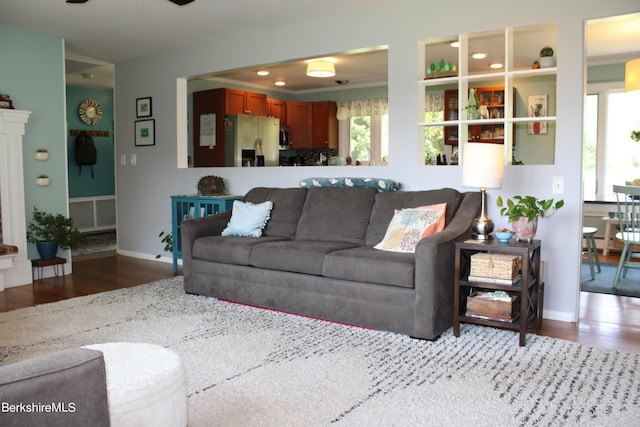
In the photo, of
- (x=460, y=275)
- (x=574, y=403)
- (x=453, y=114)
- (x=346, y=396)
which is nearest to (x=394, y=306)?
(x=460, y=275)

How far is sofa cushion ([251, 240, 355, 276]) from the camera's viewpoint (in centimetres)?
374

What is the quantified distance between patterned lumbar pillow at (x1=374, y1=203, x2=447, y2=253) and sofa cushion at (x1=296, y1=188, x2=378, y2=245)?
15.4 inches

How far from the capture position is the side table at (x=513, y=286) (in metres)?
3.16

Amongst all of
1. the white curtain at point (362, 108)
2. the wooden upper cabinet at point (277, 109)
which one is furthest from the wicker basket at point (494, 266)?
the wooden upper cabinet at point (277, 109)

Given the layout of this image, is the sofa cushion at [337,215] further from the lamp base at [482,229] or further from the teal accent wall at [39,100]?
the teal accent wall at [39,100]

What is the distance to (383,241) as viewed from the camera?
3.82 meters

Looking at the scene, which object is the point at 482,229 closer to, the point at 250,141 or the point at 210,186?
the point at 210,186

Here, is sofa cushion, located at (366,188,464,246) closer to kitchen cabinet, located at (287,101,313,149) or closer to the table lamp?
the table lamp

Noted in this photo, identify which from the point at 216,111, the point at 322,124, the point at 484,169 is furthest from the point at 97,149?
the point at 484,169

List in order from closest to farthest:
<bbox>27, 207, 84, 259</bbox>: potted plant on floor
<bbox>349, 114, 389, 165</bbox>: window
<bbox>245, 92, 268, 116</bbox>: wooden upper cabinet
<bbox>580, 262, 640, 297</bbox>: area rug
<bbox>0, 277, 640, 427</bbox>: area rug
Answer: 1. <bbox>0, 277, 640, 427</bbox>: area rug
2. <bbox>580, 262, 640, 297</bbox>: area rug
3. <bbox>27, 207, 84, 259</bbox>: potted plant on floor
4. <bbox>245, 92, 268, 116</bbox>: wooden upper cabinet
5. <bbox>349, 114, 389, 165</bbox>: window

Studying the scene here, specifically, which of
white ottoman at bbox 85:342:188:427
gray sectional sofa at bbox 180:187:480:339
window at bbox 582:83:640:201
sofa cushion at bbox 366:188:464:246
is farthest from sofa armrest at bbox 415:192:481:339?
window at bbox 582:83:640:201

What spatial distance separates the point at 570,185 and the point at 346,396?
225 cm

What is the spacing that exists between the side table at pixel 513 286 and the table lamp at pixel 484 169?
0.35ft

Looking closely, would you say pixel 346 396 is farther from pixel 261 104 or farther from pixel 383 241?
pixel 261 104
